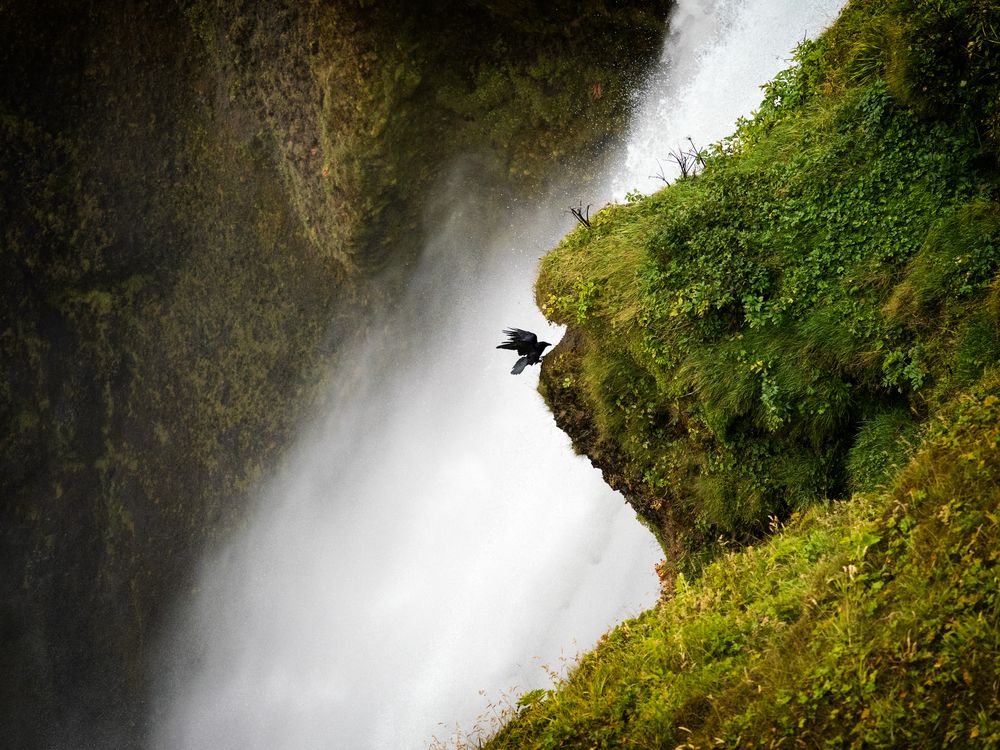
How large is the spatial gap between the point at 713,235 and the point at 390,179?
831 centimetres

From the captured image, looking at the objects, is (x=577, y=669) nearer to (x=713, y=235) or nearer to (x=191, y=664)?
(x=713, y=235)

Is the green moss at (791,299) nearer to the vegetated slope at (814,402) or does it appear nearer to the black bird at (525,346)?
the vegetated slope at (814,402)

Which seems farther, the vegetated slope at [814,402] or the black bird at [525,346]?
the black bird at [525,346]

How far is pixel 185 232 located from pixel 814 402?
49.9 feet

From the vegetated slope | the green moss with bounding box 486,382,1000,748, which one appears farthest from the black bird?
the green moss with bounding box 486,382,1000,748

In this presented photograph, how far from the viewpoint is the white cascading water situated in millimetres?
11523

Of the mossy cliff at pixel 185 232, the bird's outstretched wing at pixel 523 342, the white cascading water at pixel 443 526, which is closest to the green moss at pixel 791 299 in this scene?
Result: the bird's outstretched wing at pixel 523 342

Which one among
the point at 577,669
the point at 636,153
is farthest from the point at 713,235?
the point at 636,153

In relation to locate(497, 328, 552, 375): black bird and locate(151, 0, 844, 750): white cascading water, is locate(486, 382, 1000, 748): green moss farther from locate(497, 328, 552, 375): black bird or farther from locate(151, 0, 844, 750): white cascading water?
locate(151, 0, 844, 750): white cascading water

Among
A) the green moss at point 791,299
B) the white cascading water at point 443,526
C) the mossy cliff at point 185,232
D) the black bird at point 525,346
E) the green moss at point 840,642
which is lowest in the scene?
the green moss at point 840,642

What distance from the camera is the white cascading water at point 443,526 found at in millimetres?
11523

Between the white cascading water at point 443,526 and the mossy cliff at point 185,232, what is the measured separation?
2.33ft

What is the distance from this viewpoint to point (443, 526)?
15.1 m

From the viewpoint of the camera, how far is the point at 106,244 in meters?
18.1
